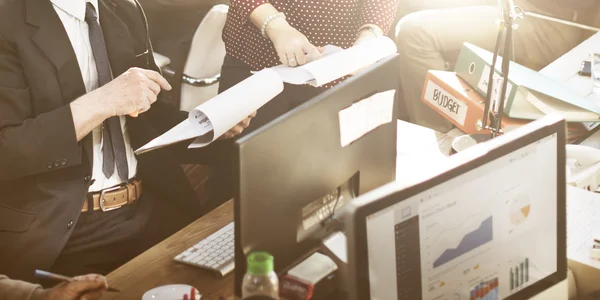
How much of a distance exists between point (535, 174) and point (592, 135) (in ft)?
3.13

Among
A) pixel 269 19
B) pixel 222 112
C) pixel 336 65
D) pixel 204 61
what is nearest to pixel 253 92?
pixel 222 112

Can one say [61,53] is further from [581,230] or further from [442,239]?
[581,230]

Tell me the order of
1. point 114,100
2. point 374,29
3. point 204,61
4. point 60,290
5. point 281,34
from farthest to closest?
point 204,61
point 374,29
point 281,34
point 114,100
point 60,290

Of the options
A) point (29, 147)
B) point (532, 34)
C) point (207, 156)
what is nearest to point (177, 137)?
point (29, 147)

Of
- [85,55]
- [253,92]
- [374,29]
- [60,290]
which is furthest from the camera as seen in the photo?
[374,29]

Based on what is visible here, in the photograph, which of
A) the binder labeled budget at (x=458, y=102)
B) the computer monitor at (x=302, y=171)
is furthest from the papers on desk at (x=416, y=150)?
the computer monitor at (x=302, y=171)

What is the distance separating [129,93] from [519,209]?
39.1 inches

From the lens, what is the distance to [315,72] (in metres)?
1.79

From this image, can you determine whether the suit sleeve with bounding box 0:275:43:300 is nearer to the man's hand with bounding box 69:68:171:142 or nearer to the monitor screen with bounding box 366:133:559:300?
the man's hand with bounding box 69:68:171:142

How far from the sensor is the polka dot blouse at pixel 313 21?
7.11 feet

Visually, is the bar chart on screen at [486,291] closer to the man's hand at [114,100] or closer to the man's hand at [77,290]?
the man's hand at [77,290]

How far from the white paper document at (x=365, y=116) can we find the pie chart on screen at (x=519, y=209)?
0.33 m

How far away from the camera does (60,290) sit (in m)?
1.41

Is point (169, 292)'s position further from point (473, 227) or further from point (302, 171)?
point (473, 227)
